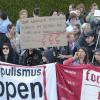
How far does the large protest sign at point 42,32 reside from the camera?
1277 centimetres

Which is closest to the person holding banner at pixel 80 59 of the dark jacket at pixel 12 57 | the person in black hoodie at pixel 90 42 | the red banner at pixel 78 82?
the red banner at pixel 78 82

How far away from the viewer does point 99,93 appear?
10.8 meters

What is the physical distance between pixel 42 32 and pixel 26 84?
2.04 metres

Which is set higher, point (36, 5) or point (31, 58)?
point (36, 5)

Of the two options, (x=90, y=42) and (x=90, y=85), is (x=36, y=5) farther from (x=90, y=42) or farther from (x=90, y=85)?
(x=90, y=85)

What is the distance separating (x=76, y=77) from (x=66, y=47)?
10.3ft

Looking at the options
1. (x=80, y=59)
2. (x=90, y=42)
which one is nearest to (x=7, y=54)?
(x=80, y=59)

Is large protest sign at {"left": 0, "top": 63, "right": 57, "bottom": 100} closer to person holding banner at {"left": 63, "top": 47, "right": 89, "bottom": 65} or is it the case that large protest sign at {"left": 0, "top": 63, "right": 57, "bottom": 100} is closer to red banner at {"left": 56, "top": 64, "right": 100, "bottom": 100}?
red banner at {"left": 56, "top": 64, "right": 100, "bottom": 100}

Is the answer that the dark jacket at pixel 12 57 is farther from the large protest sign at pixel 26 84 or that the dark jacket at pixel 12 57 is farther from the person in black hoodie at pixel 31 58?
the large protest sign at pixel 26 84

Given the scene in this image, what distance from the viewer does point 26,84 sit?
36.6ft

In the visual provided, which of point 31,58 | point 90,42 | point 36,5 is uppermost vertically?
point 36,5

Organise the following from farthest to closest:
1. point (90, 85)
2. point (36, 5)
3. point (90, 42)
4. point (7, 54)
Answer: point (36, 5) → point (90, 42) → point (7, 54) → point (90, 85)

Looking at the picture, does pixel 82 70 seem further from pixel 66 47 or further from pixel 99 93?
pixel 66 47

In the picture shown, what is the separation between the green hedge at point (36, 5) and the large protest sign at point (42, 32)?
966cm
